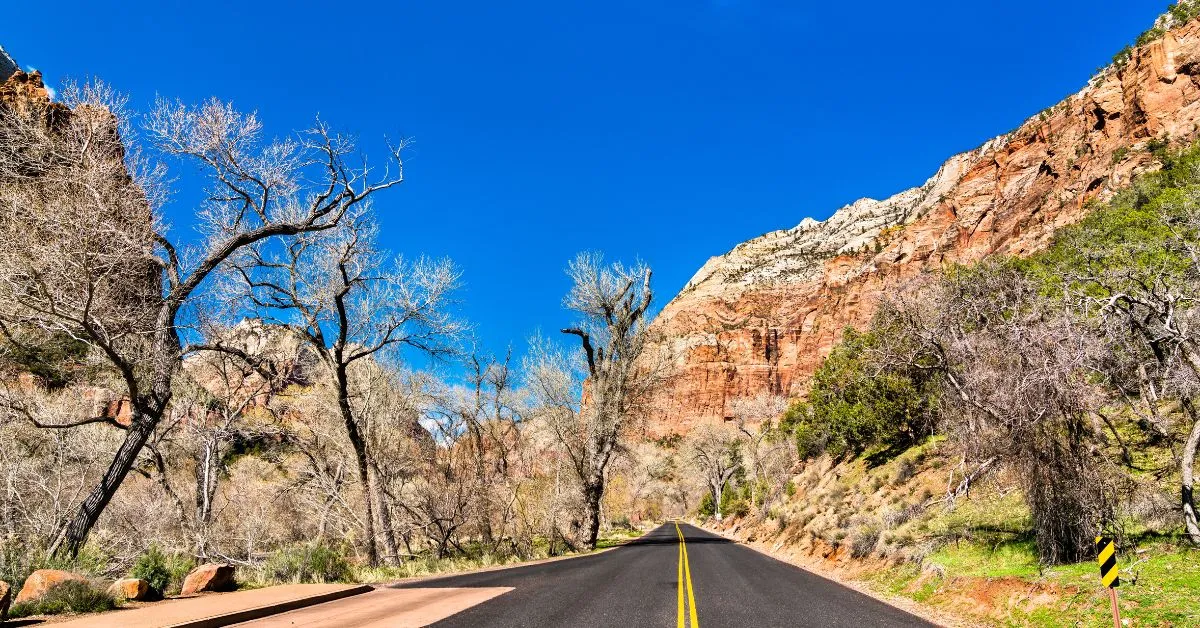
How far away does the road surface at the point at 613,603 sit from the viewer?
294 inches

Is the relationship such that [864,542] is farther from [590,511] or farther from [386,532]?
[386,532]

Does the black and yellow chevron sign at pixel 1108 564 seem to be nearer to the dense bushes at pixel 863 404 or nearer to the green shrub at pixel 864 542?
the green shrub at pixel 864 542

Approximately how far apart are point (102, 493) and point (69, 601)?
341 cm

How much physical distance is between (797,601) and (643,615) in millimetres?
3492

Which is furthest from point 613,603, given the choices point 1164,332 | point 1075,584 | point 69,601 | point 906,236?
point 906,236

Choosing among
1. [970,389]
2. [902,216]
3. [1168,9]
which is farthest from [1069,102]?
[970,389]

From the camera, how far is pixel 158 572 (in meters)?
8.97

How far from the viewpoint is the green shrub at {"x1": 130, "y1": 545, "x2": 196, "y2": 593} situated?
8.78m

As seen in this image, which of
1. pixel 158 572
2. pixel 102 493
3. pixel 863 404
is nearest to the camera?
pixel 158 572

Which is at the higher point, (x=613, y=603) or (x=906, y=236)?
(x=906, y=236)

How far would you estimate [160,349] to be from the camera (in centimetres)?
1075

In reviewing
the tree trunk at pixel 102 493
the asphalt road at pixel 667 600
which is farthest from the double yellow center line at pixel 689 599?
the tree trunk at pixel 102 493

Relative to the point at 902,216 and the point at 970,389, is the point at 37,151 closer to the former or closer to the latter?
the point at 970,389

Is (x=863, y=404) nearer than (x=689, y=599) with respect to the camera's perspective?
No
